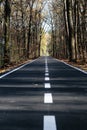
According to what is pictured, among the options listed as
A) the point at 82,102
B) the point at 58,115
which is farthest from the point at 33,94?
the point at 58,115

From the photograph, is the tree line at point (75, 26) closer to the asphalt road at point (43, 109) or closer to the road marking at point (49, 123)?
the asphalt road at point (43, 109)

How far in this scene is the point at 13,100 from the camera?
999 centimetres

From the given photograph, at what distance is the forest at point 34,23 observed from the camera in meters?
35.9

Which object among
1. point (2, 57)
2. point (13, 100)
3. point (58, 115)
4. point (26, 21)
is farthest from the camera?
point (26, 21)

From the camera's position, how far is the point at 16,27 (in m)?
63.6

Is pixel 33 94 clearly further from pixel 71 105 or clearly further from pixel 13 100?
pixel 71 105

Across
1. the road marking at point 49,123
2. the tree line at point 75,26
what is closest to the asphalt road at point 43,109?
the road marking at point 49,123

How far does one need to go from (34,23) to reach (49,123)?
7795cm

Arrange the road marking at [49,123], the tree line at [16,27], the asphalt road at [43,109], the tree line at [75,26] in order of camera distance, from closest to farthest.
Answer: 1. the road marking at [49,123]
2. the asphalt road at [43,109]
3. the tree line at [16,27]
4. the tree line at [75,26]

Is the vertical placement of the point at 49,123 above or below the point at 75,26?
below

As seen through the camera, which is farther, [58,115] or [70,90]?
[70,90]

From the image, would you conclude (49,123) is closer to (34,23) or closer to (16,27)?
(16,27)

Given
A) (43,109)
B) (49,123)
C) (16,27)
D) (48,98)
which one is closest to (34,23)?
(16,27)

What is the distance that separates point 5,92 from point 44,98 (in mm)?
1806
